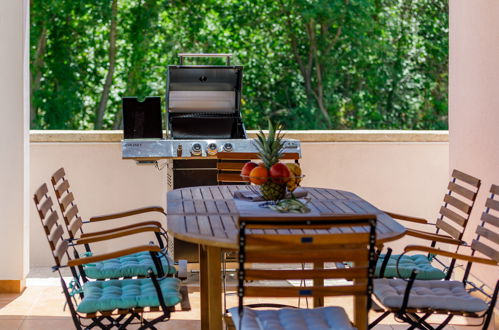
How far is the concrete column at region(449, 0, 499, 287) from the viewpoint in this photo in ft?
13.9

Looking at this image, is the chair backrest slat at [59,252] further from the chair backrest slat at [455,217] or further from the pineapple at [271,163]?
the chair backrest slat at [455,217]

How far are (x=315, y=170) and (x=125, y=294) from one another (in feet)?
8.97

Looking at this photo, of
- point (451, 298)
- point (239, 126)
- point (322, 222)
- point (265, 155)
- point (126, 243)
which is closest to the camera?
point (322, 222)

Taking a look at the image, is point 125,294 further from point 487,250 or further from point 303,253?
point 487,250

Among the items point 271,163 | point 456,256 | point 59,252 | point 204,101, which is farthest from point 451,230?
point 204,101

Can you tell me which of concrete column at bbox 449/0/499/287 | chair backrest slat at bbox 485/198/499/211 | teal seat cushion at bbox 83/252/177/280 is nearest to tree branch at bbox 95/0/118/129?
concrete column at bbox 449/0/499/287

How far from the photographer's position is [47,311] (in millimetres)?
4301

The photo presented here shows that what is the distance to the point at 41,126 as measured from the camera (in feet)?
37.4

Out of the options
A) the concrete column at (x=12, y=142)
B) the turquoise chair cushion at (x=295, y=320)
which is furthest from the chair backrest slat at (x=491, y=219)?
the concrete column at (x=12, y=142)

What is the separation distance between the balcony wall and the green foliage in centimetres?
585

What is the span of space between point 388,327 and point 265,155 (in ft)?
4.47

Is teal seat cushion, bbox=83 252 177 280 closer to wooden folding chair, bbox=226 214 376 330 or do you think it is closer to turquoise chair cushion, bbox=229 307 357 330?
turquoise chair cushion, bbox=229 307 357 330

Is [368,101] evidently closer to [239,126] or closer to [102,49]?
[102,49]

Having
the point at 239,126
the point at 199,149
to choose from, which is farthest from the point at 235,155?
the point at 239,126
